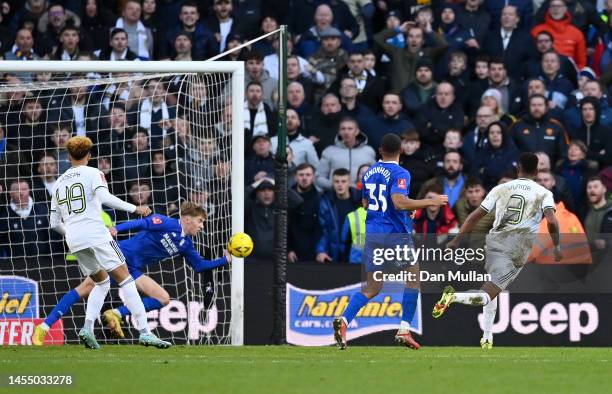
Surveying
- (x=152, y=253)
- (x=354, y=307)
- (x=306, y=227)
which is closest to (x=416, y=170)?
(x=306, y=227)

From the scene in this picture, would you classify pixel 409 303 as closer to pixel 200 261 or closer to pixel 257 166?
pixel 200 261

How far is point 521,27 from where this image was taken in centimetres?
2070

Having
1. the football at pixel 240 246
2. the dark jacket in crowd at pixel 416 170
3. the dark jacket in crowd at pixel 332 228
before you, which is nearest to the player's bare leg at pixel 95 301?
the football at pixel 240 246

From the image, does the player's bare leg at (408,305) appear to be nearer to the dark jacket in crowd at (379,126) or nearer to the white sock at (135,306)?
the white sock at (135,306)

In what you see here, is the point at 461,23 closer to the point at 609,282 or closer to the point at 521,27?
the point at 521,27

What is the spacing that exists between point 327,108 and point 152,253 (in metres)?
4.33

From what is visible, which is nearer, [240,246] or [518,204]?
[518,204]

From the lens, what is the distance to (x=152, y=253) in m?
15.2

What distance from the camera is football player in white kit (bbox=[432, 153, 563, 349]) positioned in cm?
1384

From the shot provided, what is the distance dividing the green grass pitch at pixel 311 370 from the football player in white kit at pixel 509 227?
612 millimetres

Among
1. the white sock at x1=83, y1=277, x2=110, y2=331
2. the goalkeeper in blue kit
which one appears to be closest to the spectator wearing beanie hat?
the goalkeeper in blue kit

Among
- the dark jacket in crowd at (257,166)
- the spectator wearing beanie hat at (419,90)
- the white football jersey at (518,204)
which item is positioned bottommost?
the dark jacket in crowd at (257,166)

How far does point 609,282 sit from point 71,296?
665 cm

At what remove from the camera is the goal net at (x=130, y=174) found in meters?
16.4
